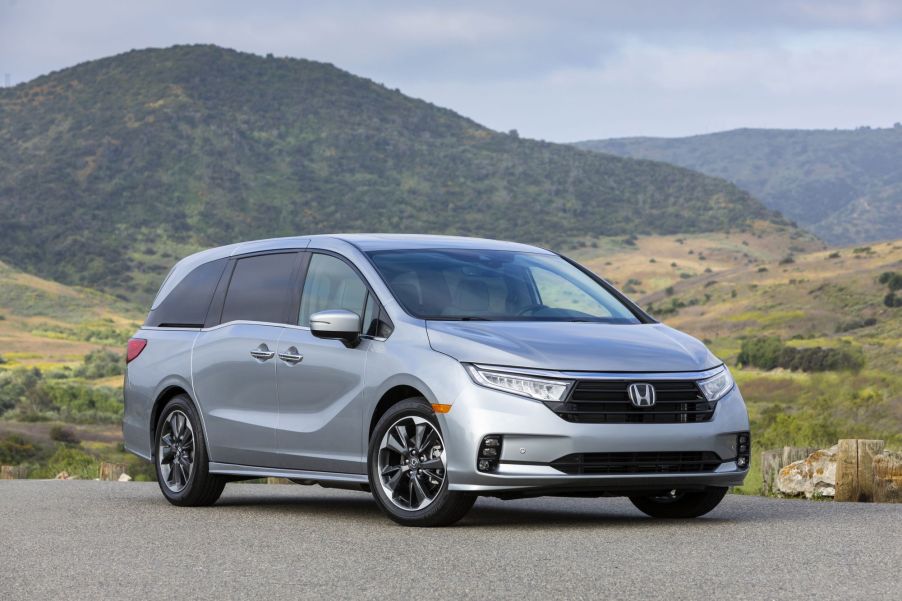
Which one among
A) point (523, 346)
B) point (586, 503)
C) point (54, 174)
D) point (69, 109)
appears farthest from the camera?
point (69, 109)

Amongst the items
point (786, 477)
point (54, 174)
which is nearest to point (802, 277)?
point (786, 477)

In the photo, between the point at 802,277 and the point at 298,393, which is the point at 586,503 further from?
the point at 802,277

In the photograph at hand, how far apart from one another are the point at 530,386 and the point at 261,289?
2.82 m

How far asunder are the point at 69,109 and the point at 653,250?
76.4 metres

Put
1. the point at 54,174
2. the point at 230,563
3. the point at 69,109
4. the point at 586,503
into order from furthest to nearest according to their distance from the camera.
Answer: the point at 69,109, the point at 54,174, the point at 586,503, the point at 230,563

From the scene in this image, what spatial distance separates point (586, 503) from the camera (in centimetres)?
1103

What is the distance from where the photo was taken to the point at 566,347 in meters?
8.41

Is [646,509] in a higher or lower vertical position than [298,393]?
lower

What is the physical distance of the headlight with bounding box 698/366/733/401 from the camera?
8.56 meters

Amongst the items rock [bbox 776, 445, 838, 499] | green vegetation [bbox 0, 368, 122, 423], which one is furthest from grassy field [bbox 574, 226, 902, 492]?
green vegetation [bbox 0, 368, 122, 423]

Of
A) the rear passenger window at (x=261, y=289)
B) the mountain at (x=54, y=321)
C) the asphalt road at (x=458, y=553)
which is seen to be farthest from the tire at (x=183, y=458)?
the mountain at (x=54, y=321)

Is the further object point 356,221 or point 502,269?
point 356,221

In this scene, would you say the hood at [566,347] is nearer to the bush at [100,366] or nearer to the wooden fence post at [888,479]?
the wooden fence post at [888,479]

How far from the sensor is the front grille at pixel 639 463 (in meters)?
8.21
